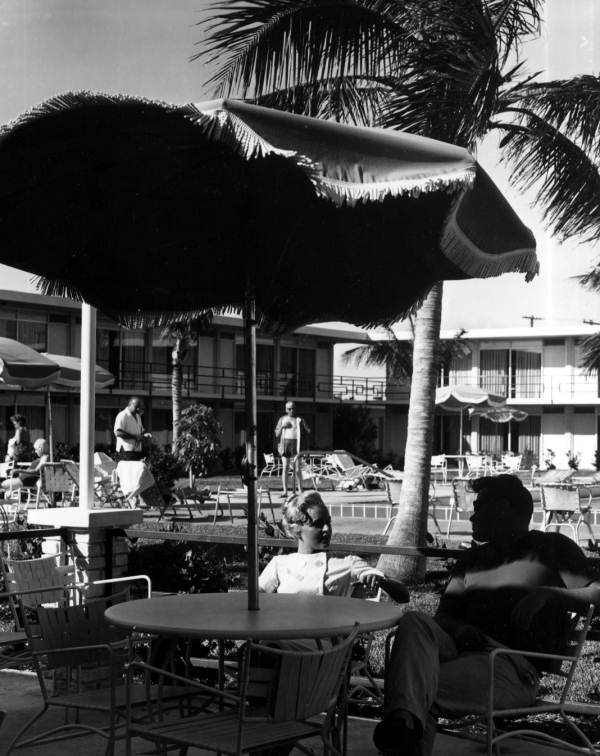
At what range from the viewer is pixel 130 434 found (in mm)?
17344

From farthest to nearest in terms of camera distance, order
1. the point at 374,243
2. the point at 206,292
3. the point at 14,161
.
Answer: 1. the point at 206,292
2. the point at 374,243
3. the point at 14,161

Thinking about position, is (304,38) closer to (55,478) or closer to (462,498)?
(462,498)

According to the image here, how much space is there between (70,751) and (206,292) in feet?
7.38

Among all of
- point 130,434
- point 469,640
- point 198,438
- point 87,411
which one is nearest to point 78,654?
point 469,640

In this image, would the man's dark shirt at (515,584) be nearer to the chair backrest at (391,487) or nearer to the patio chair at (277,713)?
the patio chair at (277,713)

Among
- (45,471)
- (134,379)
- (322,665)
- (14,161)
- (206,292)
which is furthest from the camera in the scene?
(134,379)

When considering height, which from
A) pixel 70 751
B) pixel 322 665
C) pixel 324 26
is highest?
pixel 324 26

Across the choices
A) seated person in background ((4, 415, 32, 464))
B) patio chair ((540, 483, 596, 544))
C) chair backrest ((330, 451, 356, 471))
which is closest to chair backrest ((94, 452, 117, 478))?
seated person in background ((4, 415, 32, 464))

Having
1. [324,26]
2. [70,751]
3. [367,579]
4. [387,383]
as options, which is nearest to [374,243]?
[367,579]

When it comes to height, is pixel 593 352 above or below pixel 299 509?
above

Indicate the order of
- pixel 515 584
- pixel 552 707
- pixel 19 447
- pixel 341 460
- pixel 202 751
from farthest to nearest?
pixel 341 460 → pixel 19 447 → pixel 202 751 → pixel 515 584 → pixel 552 707

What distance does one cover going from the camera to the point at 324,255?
5254 millimetres

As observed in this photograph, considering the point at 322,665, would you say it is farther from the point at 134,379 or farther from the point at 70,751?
the point at 134,379

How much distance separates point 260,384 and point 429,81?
139 feet
